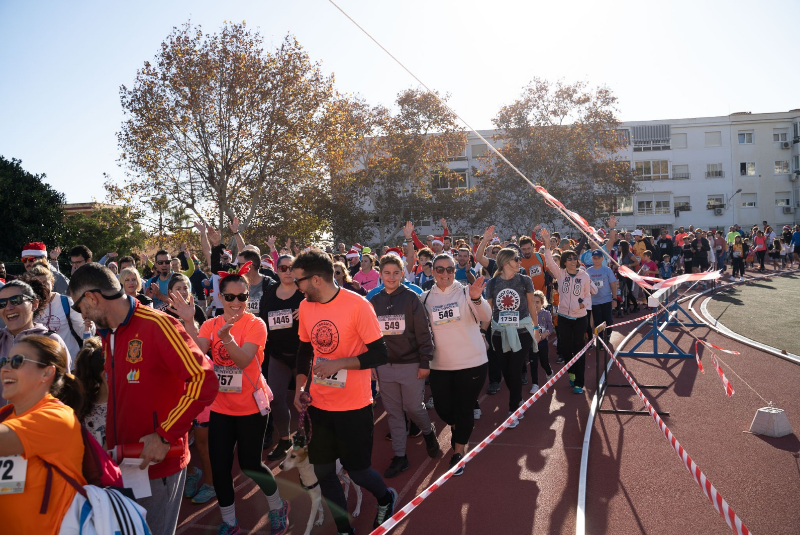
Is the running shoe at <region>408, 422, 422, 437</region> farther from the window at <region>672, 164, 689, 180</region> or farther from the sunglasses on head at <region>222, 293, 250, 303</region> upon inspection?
the window at <region>672, 164, 689, 180</region>

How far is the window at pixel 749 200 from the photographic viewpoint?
54938 mm

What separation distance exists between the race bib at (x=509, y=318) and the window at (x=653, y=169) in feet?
167

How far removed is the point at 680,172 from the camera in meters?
53.7

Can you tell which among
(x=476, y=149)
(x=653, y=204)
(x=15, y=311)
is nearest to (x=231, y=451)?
(x=15, y=311)

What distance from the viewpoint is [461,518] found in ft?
15.8

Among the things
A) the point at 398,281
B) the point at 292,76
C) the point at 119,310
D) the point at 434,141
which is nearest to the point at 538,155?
the point at 434,141

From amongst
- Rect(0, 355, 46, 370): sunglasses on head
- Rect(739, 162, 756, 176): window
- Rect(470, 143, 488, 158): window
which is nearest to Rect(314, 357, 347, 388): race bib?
Rect(0, 355, 46, 370): sunglasses on head

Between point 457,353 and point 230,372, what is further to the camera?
point 457,353

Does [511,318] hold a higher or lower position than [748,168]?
lower

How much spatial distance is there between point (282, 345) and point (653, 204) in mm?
53388

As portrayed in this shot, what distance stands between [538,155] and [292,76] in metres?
23.0

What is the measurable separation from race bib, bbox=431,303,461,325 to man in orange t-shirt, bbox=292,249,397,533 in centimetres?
179

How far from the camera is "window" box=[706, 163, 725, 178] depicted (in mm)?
53781

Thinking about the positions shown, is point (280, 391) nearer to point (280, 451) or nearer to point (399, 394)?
point (280, 451)
